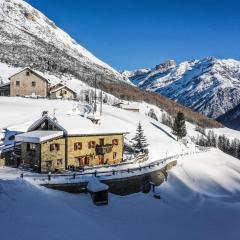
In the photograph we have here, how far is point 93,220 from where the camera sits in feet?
124

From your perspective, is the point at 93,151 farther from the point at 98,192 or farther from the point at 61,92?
the point at 61,92

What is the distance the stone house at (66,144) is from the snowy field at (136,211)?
3964 mm

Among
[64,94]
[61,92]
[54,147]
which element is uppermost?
[61,92]

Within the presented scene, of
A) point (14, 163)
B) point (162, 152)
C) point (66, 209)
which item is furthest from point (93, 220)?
point (162, 152)

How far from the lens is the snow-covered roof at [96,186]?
43.2m

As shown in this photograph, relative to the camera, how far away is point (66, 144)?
5319 centimetres

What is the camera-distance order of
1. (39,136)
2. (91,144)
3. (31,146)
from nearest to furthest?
(39,136) < (31,146) < (91,144)

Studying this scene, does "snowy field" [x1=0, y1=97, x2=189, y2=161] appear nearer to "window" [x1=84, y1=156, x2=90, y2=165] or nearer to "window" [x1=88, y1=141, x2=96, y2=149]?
"window" [x1=88, y1=141, x2=96, y2=149]

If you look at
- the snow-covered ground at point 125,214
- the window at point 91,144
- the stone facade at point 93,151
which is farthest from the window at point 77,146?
the snow-covered ground at point 125,214

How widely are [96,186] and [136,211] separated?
16.2 ft

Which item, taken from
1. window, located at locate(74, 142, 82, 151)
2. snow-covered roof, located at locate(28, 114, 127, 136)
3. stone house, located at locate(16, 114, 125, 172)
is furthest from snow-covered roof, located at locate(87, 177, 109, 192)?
window, located at locate(74, 142, 82, 151)

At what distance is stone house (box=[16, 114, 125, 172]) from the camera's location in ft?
167

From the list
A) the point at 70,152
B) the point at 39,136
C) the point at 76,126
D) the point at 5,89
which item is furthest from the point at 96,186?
the point at 5,89

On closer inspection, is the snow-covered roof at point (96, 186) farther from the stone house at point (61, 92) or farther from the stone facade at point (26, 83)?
the stone house at point (61, 92)
